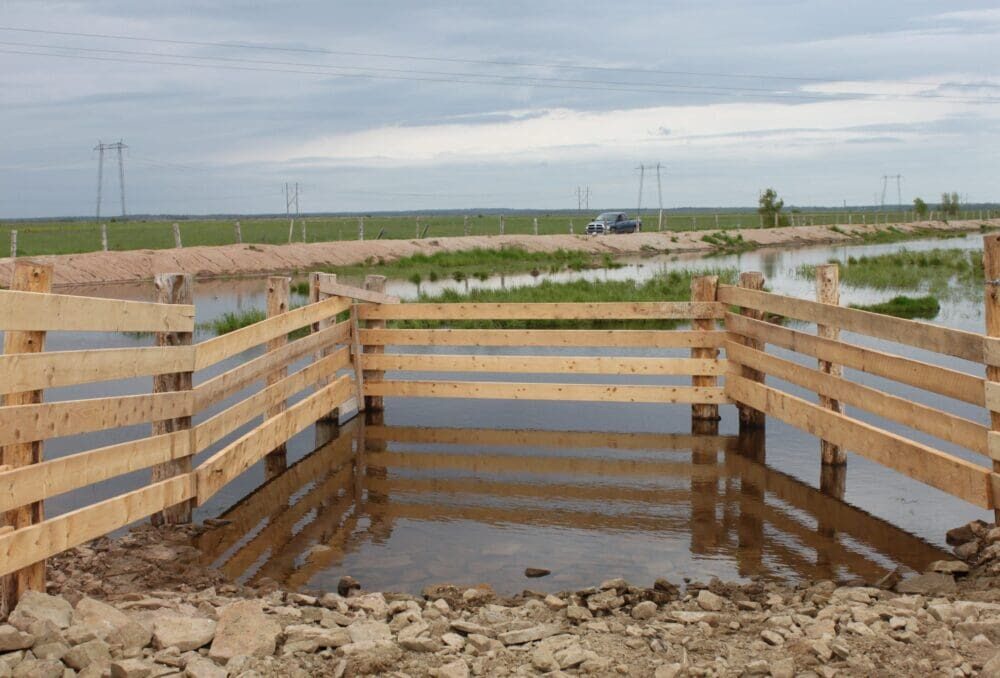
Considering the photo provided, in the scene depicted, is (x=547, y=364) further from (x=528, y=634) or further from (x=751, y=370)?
(x=528, y=634)

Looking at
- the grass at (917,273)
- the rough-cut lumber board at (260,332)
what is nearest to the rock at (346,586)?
the rough-cut lumber board at (260,332)

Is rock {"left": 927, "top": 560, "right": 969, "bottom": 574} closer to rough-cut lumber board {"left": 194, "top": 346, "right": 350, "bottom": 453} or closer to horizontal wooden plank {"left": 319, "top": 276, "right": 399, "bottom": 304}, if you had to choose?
rough-cut lumber board {"left": 194, "top": 346, "right": 350, "bottom": 453}

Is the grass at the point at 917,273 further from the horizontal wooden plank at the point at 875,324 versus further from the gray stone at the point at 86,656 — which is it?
the gray stone at the point at 86,656

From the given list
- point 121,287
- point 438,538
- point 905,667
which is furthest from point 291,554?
point 121,287

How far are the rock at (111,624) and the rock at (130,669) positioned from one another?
0.23 meters

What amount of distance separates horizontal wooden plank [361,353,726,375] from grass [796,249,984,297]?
16222 mm

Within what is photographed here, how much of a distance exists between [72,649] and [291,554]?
2.66 metres

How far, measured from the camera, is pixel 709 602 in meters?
6.14

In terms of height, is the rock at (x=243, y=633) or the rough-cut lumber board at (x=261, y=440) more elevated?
the rough-cut lumber board at (x=261, y=440)

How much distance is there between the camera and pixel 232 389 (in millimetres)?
8844

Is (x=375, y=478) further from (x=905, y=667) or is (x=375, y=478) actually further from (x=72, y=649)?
(x=905, y=667)

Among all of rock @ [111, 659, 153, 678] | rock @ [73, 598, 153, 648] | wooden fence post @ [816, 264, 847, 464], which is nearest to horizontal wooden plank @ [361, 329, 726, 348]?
wooden fence post @ [816, 264, 847, 464]

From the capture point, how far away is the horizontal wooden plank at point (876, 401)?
296 inches

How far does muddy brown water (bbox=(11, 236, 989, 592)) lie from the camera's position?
7379 millimetres
